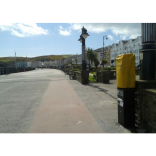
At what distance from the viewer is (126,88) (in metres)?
4.14

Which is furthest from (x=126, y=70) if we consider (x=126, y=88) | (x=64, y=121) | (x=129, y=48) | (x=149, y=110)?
(x=129, y=48)

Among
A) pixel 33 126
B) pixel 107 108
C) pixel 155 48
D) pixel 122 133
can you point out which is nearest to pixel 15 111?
pixel 33 126

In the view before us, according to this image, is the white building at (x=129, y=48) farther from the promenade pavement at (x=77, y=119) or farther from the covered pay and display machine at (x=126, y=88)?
the covered pay and display machine at (x=126, y=88)

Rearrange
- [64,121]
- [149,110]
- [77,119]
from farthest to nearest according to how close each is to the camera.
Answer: [77,119] → [64,121] → [149,110]

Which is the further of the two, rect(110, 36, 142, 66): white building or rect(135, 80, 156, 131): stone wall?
rect(110, 36, 142, 66): white building

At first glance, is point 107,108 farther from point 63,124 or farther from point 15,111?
point 15,111

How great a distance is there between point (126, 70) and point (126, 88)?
17.6 inches

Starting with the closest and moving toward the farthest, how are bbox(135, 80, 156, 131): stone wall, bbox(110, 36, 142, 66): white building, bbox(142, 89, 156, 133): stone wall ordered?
bbox(142, 89, 156, 133): stone wall < bbox(135, 80, 156, 131): stone wall < bbox(110, 36, 142, 66): white building

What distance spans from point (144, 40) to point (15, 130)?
12.9 ft

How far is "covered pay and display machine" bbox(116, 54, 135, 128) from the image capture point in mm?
4020

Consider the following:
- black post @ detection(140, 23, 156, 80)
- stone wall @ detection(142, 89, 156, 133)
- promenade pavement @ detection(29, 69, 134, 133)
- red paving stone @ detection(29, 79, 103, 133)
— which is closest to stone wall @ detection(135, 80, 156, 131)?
stone wall @ detection(142, 89, 156, 133)

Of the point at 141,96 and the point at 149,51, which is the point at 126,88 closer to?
the point at 141,96

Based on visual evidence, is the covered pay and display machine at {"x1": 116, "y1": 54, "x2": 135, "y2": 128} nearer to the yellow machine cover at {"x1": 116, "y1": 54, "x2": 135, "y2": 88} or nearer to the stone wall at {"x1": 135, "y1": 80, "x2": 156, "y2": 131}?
the yellow machine cover at {"x1": 116, "y1": 54, "x2": 135, "y2": 88}

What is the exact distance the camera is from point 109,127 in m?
4.26
